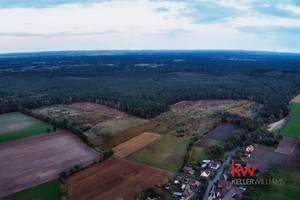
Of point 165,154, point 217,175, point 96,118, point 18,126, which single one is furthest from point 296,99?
point 18,126

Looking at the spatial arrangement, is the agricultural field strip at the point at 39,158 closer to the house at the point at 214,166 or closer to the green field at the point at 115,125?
the green field at the point at 115,125

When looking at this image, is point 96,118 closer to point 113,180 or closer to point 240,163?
point 113,180

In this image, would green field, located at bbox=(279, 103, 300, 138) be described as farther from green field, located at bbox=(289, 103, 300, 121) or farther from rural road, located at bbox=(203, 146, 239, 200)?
rural road, located at bbox=(203, 146, 239, 200)

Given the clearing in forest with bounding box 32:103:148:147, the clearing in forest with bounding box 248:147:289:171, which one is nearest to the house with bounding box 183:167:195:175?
the clearing in forest with bounding box 248:147:289:171

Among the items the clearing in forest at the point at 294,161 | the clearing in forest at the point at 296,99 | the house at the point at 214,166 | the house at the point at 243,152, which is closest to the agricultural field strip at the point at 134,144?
the house at the point at 214,166

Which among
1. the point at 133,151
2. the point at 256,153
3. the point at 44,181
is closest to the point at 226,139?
the point at 256,153

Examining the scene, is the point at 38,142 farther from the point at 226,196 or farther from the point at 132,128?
the point at 226,196
